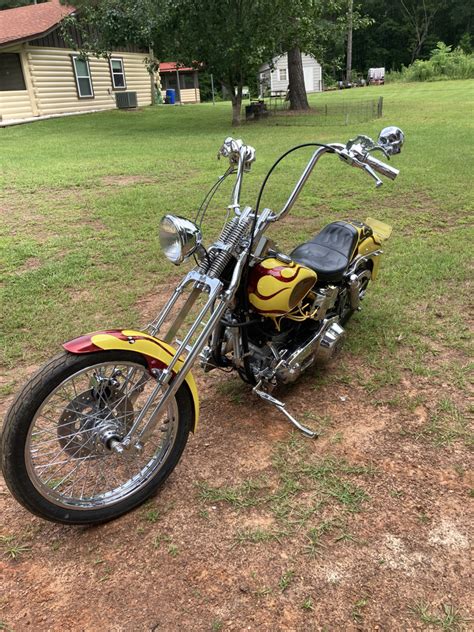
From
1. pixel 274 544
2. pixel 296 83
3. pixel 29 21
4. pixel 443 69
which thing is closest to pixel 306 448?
pixel 274 544

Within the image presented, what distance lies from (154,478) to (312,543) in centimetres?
73

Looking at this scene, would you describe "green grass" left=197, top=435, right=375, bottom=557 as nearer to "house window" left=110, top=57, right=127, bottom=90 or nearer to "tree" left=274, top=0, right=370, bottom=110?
"tree" left=274, top=0, right=370, bottom=110

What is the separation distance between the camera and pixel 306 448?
8.45 ft

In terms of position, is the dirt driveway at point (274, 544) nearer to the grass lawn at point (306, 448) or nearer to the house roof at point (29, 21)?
the grass lawn at point (306, 448)

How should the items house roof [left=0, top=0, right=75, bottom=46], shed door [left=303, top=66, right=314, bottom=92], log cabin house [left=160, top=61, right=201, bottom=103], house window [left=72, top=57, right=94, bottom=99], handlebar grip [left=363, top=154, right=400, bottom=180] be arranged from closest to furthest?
handlebar grip [left=363, top=154, right=400, bottom=180] → house roof [left=0, top=0, right=75, bottom=46] → house window [left=72, top=57, right=94, bottom=99] → log cabin house [left=160, top=61, right=201, bottom=103] → shed door [left=303, top=66, right=314, bottom=92]

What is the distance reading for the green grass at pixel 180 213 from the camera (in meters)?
3.66

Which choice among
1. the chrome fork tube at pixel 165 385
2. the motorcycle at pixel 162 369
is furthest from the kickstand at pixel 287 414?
the chrome fork tube at pixel 165 385

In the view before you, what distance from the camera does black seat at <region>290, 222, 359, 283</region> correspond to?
2910 millimetres

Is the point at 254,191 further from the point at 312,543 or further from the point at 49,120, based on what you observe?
the point at 49,120

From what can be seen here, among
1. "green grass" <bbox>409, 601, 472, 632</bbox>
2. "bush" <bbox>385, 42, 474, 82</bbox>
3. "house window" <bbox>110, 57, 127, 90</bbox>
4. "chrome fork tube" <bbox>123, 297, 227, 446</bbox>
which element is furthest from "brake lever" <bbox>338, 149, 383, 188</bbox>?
"bush" <bbox>385, 42, 474, 82</bbox>

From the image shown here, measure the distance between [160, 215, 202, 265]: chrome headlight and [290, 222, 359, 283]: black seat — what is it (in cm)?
93

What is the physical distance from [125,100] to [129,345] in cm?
2316

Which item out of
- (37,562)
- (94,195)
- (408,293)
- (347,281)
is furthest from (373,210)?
(37,562)

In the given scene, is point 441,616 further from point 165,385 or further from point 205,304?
point 205,304
